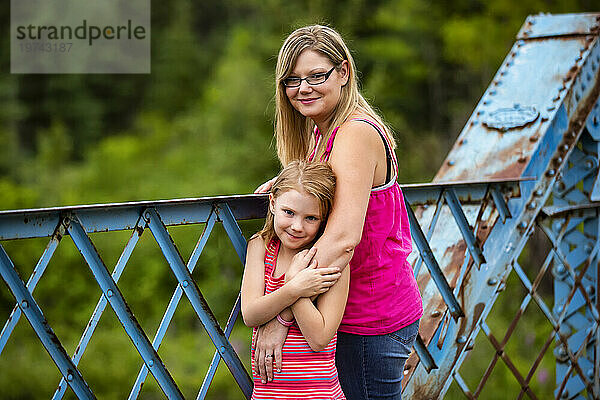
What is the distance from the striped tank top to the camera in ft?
7.22

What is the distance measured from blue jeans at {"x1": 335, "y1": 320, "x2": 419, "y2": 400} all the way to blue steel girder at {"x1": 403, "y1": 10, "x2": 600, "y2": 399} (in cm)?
66

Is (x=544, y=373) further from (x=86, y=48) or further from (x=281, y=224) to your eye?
(x=86, y=48)

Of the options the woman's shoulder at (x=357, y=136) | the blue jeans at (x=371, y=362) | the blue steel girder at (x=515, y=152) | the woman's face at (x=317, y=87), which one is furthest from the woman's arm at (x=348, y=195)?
the blue steel girder at (x=515, y=152)

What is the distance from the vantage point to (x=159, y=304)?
10797 mm

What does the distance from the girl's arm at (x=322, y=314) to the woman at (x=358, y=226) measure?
0.19 ft

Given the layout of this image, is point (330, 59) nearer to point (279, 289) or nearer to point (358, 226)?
point (358, 226)

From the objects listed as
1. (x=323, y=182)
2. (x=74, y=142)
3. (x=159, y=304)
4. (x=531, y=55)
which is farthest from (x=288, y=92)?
(x=74, y=142)

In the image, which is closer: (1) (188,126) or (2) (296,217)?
(2) (296,217)

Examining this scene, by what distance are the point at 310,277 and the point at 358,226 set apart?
0.20m

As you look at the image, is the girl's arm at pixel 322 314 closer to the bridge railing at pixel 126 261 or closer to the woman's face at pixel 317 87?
the bridge railing at pixel 126 261

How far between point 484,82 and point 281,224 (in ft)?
35.3

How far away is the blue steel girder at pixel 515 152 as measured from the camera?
10.4ft

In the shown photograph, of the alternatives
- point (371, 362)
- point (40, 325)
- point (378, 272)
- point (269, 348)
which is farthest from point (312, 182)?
point (40, 325)

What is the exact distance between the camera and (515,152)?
11.5 ft
